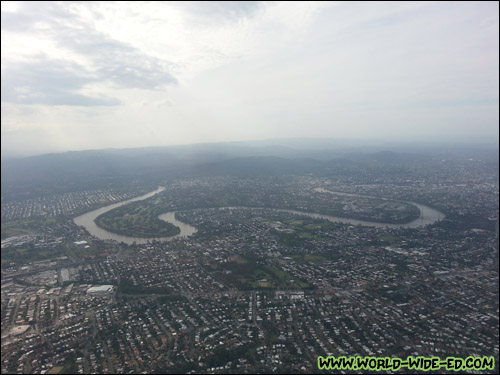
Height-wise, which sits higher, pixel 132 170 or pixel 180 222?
pixel 132 170

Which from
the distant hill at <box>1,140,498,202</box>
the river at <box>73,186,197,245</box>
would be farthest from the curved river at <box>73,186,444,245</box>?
the distant hill at <box>1,140,498,202</box>

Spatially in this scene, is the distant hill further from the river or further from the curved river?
the curved river

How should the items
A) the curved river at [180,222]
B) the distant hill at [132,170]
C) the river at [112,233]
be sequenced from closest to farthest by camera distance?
the river at [112,233], the curved river at [180,222], the distant hill at [132,170]

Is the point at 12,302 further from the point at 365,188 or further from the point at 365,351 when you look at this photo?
the point at 365,188

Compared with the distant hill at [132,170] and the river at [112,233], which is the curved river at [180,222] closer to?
the river at [112,233]

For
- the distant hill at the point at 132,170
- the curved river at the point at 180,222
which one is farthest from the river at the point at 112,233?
the distant hill at the point at 132,170

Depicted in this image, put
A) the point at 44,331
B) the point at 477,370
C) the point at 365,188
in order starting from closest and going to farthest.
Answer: the point at 477,370 < the point at 44,331 < the point at 365,188

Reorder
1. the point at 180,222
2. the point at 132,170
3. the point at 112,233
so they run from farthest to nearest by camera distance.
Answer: the point at 132,170 < the point at 180,222 < the point at 112,233

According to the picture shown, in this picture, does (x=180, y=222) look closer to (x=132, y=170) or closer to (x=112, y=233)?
(x=112, y=233)

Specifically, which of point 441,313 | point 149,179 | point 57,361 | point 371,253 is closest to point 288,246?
point 371,253

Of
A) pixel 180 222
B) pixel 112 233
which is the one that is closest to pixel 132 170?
pixel 180 222

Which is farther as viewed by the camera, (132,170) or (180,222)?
(132,170)
